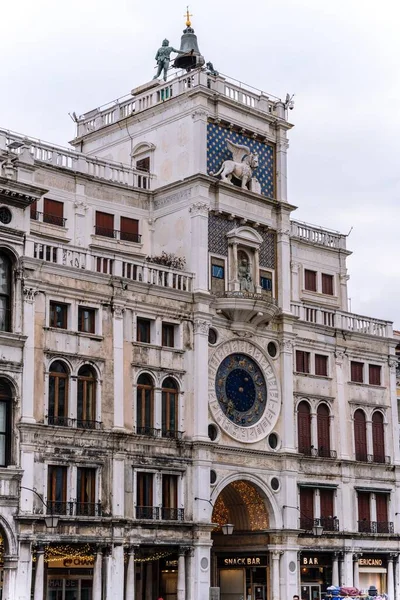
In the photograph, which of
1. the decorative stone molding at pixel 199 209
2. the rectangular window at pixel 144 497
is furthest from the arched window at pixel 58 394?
the decorative stone molding at pixel 199 209

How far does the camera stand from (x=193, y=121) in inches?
2092

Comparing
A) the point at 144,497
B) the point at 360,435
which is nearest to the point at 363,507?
the point at 360,435

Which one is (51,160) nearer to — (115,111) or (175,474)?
(115,111)

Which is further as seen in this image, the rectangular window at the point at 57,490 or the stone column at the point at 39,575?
the rectangular window at the point at 57,490

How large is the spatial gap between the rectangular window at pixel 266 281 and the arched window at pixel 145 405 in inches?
359

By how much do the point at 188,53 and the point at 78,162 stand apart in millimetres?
10003

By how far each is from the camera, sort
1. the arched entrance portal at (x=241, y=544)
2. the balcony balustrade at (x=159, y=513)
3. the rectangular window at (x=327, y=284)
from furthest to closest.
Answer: the rectangular window at (x=327, y=284), the arched entrance portal at (x=241, y=544), the balcony balustrade at (x=159, y=513)

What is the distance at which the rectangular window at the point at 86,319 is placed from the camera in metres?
46.9

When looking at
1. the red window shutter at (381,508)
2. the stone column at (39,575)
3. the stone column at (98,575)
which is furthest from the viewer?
the red window shutter at (381,508)

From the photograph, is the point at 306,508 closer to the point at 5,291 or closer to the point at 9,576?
the point at 9,576

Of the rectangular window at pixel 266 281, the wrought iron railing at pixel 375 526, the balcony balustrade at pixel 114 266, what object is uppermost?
the rectangular window at pixel 266 281

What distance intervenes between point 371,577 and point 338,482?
538 cm

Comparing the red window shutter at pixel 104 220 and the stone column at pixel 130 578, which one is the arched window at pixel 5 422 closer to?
the stone column at pixel 130 578

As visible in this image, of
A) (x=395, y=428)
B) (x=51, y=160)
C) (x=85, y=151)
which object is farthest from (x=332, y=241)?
(x=51, y=160)
